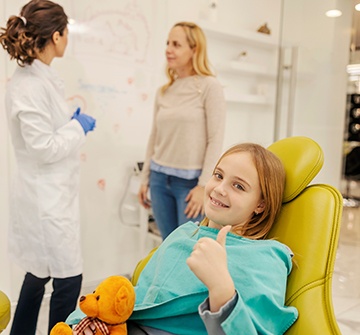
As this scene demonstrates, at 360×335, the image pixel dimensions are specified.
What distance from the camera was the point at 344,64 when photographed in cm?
280

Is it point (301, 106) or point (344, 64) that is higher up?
point (344, 64)

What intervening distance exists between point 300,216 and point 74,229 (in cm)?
87

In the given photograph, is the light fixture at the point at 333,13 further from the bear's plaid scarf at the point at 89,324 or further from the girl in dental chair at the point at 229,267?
the bear's plaid scarf at the point at 89,324

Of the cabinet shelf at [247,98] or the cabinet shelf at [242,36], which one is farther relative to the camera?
the cabinet shelf at [247,98]

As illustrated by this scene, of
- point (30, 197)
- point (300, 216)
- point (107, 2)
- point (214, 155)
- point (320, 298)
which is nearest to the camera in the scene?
point (320, 298)

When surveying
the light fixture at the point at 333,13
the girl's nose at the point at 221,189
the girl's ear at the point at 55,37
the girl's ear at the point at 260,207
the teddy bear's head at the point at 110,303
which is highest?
Result: the light fixture at the point at 333,13

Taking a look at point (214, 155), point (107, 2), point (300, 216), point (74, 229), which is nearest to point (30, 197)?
point (74, 229)

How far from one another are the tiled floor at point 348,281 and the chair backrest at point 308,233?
4.19 ft

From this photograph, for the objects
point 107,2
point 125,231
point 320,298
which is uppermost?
point 107,2

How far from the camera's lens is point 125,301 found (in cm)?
95

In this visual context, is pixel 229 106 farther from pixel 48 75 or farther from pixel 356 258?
pixel 48 75

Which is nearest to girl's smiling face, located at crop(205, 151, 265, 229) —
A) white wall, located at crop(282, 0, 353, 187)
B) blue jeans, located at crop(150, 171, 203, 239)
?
blue jeans, located at crop(150, 171, 203, 239)

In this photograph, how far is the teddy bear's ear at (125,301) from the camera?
939mm

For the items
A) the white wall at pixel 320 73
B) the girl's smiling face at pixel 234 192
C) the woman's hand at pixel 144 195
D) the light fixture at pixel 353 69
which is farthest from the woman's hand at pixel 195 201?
the light fixture at pixel 353 69
